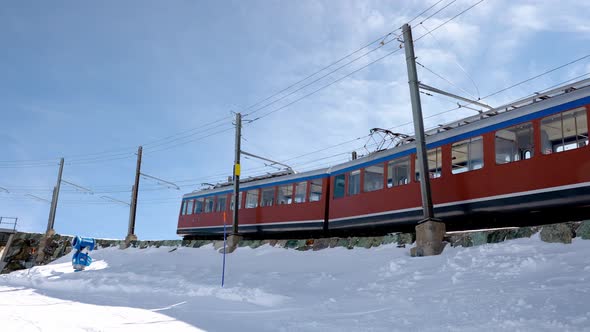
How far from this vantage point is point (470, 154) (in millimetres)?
11227

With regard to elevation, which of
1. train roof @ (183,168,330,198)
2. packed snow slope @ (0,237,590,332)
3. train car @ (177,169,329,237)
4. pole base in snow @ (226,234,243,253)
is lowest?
packed snow slope @ (0,237,590,332)

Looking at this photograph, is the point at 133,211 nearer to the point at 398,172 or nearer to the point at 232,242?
the point at 232,242

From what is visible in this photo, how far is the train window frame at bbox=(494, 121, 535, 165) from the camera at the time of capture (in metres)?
9.86

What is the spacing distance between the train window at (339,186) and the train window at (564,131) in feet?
23.3

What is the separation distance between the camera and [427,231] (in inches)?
414

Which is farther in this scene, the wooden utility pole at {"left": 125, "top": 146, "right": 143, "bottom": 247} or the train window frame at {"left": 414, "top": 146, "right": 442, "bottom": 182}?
the wooden utility pole at {"left": 125, "top": 146, "right": 143, "bottom": 247}

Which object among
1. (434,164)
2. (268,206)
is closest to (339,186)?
(434,164)

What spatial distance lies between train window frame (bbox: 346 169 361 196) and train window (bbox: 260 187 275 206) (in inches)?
173

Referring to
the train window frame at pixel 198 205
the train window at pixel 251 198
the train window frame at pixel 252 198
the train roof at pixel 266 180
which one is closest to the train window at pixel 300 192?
the train roof at pixel 266 180

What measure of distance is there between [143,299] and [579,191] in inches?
392

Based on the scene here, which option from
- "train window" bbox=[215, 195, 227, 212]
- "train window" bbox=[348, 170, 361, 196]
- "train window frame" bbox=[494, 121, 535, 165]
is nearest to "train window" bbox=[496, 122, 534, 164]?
"train window frame" bbox=[494, 121, 535, 165]

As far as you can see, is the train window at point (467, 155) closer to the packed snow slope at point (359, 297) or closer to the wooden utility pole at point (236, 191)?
the packed snow slope at point (359, 297)

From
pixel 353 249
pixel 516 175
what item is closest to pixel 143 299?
pixel 353 249

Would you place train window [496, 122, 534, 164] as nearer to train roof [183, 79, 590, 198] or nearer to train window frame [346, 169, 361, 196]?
train roof [183, 79, 590, 198]
